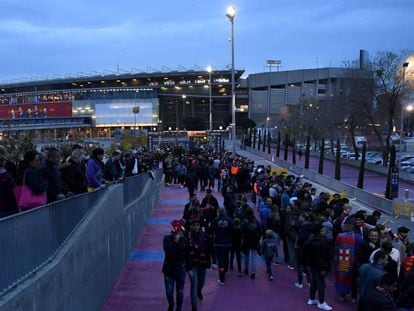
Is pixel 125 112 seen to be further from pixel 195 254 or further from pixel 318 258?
pixel 318 258

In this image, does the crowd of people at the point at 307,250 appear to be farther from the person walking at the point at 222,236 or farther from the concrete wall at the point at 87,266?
the concrete wall at the point at 87,266

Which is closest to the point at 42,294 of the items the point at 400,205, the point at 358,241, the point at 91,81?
the point at 358,241

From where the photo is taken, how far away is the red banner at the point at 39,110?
125375 mm

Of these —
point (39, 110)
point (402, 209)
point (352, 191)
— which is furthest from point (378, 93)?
point (39, 110)

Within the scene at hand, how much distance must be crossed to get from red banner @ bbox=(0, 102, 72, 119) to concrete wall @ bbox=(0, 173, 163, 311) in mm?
115837

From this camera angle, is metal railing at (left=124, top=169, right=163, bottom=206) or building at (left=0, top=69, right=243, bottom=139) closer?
metal railing at (left=124, top=169, right=163, bottom=206)

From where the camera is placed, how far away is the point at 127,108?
11969 cm

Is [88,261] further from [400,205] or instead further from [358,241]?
[400,205]

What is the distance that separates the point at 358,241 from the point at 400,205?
11783mm

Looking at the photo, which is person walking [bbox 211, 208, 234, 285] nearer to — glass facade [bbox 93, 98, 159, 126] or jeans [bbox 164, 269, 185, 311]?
jeans [bbox 164, 269, 185, 311]

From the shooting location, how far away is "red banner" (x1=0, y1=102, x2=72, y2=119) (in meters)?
125

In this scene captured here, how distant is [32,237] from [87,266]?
2.72 m

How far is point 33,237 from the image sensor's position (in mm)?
5957

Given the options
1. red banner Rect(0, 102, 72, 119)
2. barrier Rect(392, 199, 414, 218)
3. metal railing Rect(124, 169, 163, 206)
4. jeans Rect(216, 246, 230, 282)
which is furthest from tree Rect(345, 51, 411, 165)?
red banner Rect(0, 102, 72, 119)
